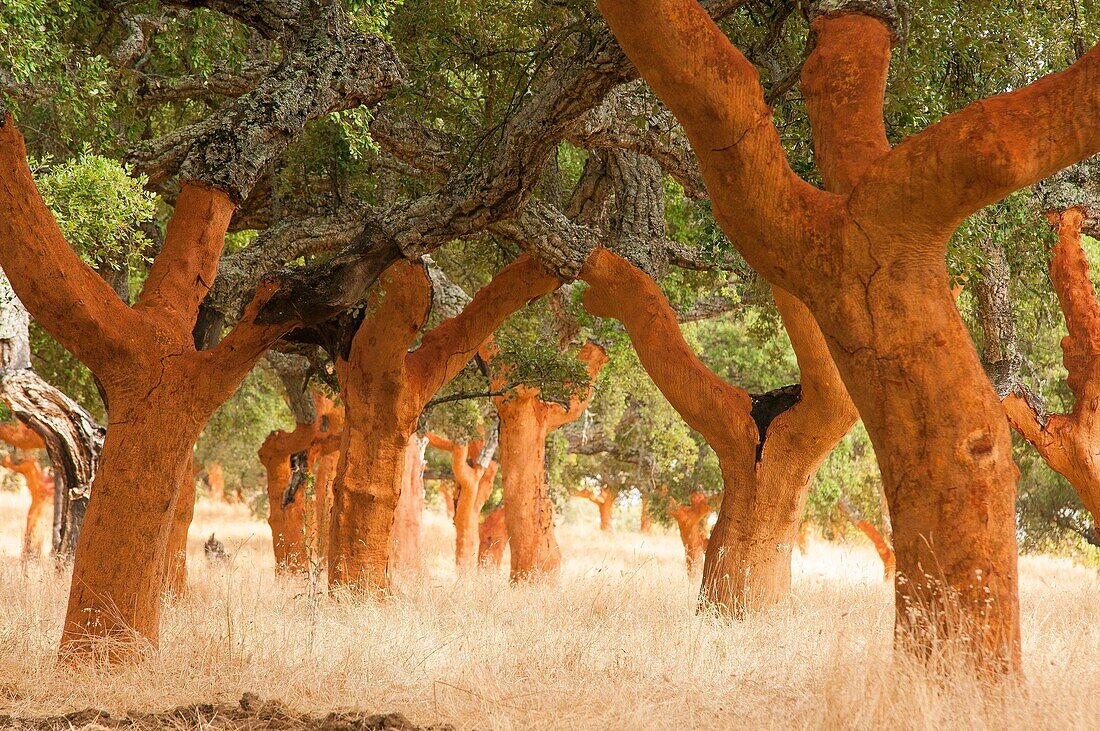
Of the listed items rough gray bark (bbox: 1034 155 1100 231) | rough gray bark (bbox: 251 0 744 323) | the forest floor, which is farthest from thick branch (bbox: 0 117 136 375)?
rough gray bark (bbox: 1034 155 1100 231)

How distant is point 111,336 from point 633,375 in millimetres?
9692

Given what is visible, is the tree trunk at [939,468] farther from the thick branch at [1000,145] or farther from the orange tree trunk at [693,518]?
the orange tree trunk at [693,518]

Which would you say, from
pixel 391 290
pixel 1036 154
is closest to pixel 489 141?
pixel 391 290

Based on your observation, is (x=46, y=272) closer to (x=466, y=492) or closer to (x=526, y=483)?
(x=526, y=483)

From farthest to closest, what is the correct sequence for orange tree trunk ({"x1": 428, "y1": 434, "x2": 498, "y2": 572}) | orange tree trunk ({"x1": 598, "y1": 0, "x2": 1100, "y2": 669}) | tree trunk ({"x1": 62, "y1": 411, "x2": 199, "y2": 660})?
orange tree trunk ({"x1": 428, "y1": 434, "x2": 498, "y2": 572})
tree trunk ({"x1": 62, "y1": 411, "x2": 199, "y2": 660})
orange tree trunk ({"x1": 598, "y1": 0, "x2": 1100, "y2": 669})

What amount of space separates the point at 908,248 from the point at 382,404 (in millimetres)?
5401

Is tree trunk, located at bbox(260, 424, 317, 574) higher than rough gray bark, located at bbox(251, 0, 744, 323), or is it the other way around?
rough gray bark, located at bbox(251, 0, 744, 323)

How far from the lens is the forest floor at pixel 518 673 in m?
3.93

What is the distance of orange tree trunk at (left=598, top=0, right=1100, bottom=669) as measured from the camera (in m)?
4.07

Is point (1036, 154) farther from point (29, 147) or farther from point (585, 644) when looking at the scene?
point (29, 147)

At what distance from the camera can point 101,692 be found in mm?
4684

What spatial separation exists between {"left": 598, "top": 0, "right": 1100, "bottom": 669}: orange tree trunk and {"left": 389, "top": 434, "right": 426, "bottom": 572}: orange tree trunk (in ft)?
26.3

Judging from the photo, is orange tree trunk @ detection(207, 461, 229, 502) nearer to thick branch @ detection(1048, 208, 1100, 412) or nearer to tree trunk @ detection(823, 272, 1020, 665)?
thick branch @ detection(1048, 208, 1100, 412)

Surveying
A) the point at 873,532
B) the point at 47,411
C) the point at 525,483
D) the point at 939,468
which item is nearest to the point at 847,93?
the point at 939,468
